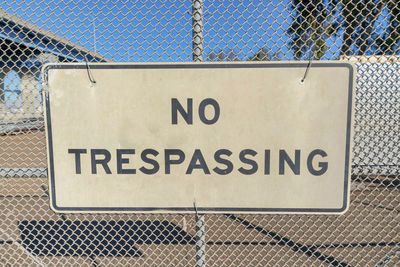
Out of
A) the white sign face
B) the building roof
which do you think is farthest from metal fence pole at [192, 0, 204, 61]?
the building roof

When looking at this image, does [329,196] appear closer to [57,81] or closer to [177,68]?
[177,68]

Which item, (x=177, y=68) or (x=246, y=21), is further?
(x=246, y=21)

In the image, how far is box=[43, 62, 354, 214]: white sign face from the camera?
4.37 feet

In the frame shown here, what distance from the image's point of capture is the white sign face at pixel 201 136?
4.37 ft

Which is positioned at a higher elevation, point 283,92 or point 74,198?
point 283,92

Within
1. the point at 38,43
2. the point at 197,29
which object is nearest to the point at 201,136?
the point at 197,29

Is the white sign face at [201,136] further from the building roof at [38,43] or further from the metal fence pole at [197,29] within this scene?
the building roof at [38,43]

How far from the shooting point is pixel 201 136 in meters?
1.36

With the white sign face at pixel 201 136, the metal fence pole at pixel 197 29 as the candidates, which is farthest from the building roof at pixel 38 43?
the metal fence pole at pixel 197 29

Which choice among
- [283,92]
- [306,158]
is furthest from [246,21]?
[306,158]

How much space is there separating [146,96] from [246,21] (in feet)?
2.57

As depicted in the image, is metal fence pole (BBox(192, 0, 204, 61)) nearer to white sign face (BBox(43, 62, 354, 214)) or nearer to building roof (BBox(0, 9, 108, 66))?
white sign face (BBox(43, 62, 354, 214))

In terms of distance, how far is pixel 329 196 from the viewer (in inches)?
53.6

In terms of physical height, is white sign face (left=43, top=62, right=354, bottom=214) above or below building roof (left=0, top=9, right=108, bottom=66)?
below
